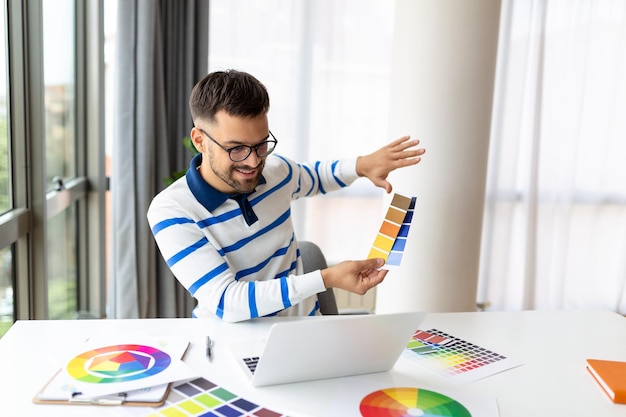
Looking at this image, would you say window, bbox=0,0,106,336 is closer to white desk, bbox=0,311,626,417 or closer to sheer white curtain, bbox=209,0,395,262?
sheer white curtain, bbox=209,0,395,262

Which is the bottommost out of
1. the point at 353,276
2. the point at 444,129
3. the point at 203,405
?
the point at 203,405

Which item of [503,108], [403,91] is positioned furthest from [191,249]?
[503,108]

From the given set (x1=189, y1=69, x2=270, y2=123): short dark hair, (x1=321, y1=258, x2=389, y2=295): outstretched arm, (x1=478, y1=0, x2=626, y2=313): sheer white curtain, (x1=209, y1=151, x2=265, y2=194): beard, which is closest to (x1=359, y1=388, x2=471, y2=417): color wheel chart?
(x1=321, y1=258, x2=389, y2=295): outstretched arm

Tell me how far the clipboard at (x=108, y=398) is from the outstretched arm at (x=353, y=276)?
1.73 ft

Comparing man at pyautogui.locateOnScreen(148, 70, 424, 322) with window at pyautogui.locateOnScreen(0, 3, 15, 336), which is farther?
window at pyautogui.locateOnScreen(0, 3, 15, 336)

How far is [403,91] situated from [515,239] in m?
1.72

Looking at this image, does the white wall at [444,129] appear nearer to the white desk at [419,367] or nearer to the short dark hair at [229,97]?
the white desk at [419,367]

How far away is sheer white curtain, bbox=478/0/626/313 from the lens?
12.5ft

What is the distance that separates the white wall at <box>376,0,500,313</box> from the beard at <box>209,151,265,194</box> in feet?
3.63

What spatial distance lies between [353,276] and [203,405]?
20.4 inches

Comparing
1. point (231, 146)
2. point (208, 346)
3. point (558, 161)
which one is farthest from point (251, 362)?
point (558, 161)

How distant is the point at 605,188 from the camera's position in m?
4.02

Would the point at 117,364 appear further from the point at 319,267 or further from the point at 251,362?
the point at 319,267

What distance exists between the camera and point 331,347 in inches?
53.2
